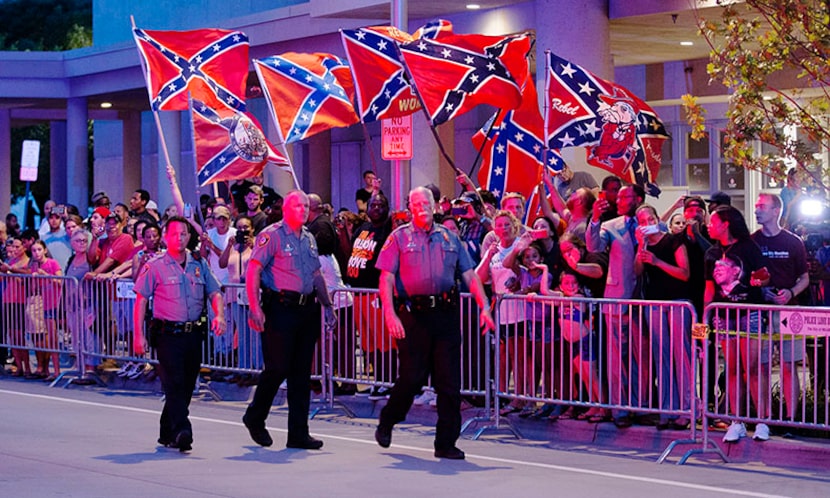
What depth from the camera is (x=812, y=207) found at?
48.8 feet

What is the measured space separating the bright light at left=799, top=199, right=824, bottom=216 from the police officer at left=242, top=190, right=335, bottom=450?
5.58m

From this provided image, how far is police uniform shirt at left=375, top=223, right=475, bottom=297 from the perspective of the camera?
A: 11484 mm

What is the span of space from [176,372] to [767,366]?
4719 mm

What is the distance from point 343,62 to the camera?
18.3 m

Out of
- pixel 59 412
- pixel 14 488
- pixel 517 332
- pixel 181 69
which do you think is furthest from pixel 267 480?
pixel 181 69

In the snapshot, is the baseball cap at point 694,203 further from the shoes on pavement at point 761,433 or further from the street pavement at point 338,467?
the shoes on pavement at point 761,433

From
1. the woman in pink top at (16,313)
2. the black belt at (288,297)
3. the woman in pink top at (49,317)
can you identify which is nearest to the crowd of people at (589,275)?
the black belt at (288,297)

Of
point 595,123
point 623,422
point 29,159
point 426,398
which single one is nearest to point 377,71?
point 595,123

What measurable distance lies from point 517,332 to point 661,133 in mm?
3751

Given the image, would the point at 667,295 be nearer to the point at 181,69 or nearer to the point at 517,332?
the point at 517,332

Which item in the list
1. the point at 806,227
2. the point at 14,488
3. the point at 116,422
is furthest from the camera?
the point at 806,227

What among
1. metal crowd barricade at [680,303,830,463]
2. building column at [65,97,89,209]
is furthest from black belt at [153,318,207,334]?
building column at [65,97,89,209]

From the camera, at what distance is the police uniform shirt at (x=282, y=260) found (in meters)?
11.9

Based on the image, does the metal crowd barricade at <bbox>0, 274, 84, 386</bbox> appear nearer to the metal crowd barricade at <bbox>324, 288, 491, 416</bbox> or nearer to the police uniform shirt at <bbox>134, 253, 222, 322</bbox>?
the metal crowd barricade at <bbox>324, 288, 491, 416</bbox>
